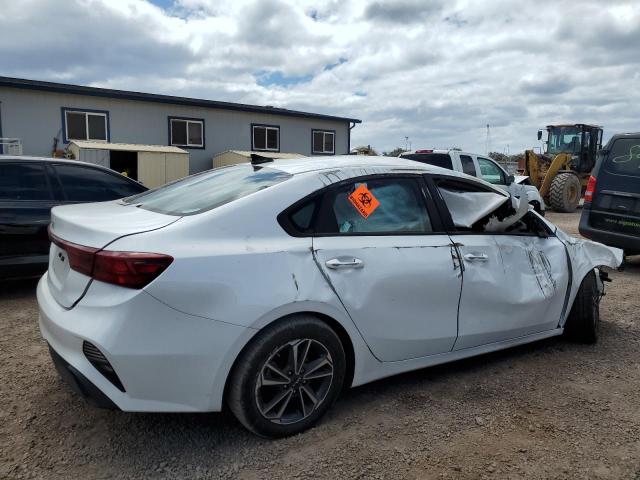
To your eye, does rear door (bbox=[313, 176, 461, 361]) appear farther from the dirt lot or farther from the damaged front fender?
the damaged front fender

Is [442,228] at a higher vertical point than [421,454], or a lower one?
higher

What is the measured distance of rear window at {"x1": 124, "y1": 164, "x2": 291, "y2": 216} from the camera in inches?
108

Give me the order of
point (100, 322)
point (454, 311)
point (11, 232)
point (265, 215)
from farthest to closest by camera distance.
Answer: point (11, 232), point (454, 311), point (265, 215), point (100, 322)

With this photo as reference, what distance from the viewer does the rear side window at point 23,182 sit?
4984 mm

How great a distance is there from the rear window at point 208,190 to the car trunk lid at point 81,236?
14 centimetres

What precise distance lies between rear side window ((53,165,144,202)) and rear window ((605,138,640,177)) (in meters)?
6.36

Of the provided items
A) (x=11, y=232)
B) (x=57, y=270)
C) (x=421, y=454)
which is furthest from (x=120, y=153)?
(x=421, y=454)

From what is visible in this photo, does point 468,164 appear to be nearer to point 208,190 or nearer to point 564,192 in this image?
point 564,192

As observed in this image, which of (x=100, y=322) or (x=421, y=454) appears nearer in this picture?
(x=100, y=322)

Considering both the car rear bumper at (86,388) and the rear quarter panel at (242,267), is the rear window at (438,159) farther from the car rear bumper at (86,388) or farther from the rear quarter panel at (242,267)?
the car rear bumper at (86,388)

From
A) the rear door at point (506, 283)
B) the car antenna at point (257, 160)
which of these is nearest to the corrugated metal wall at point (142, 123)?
the car antenna at point (257, 160)

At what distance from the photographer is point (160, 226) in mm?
2443

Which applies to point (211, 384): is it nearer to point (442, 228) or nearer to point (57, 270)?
point (57, 270)

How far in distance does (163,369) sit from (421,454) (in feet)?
4.54
